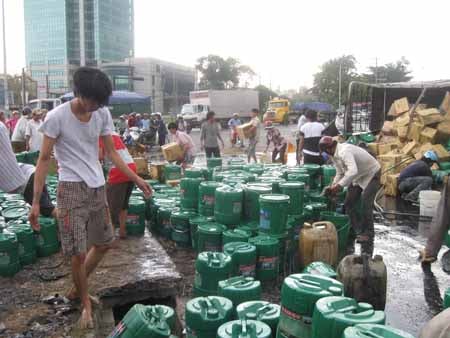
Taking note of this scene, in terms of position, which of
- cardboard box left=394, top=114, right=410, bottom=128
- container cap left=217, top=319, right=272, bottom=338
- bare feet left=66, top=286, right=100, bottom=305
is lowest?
bare feet left=66, top=286, right=100, bottom=305

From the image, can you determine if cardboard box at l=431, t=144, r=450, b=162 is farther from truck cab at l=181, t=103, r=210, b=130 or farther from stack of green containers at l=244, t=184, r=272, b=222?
truck cab at l=181, t=103, r=210, b=130

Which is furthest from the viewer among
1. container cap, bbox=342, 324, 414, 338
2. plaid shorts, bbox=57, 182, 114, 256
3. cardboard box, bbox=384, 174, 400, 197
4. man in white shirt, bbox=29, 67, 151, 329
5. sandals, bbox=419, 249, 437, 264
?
cardboard box, bbox=384, 174, 400, 197

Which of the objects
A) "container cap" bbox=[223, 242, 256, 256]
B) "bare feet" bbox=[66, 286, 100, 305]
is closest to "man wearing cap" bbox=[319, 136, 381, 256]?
"container cap" bbox=[223, 242, 256, 256]

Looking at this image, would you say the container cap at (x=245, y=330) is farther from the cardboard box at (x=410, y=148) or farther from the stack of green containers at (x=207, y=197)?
the cardboard box at (x=410, y=148)

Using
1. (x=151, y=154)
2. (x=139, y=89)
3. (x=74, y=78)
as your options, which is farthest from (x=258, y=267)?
(x=139, y=89)

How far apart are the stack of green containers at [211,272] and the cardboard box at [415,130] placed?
9.42 metres

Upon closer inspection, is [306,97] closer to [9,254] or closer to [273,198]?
[273,198]

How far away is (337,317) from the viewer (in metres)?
2.28

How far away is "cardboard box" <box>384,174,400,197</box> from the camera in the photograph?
9859mm

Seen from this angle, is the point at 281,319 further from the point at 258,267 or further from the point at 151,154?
the point at 151,154

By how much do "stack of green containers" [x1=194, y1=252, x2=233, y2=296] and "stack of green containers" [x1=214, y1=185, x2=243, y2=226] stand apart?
1142mm

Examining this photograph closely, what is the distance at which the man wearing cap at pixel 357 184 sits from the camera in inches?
241

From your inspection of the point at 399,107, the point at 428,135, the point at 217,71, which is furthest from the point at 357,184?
the point at 217,71

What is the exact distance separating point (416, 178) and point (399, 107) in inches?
182
